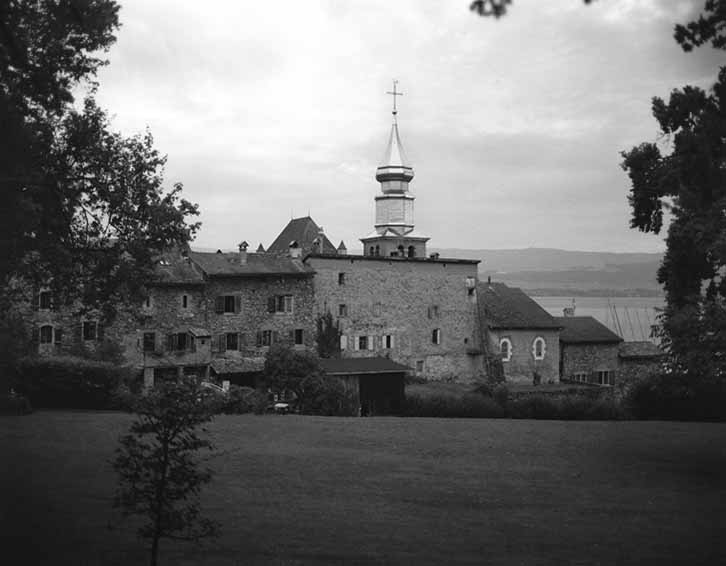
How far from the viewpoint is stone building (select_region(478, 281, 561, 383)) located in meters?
57.8

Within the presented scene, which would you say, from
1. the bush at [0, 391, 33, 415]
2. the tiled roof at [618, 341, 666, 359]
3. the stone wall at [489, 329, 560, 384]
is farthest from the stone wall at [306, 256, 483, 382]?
the bush at [0, 391, 33, 415]

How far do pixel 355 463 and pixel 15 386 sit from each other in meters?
15.1

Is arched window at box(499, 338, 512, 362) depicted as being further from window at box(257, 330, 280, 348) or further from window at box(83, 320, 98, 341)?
window at box(83, 320, 98, 341)

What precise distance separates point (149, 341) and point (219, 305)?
15.1 ft

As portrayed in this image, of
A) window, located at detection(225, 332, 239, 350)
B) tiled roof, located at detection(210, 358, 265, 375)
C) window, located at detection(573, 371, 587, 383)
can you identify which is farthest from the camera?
window, located at detection(573, 371, 587, 383)

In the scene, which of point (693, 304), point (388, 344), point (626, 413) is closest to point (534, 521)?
point (693, 304)

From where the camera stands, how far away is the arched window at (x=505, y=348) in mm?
57969

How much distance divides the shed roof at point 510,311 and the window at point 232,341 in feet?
54.8

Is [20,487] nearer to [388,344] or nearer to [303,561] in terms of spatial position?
[303,561]

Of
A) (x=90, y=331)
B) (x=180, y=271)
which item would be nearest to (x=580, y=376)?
(x=180, y=271)

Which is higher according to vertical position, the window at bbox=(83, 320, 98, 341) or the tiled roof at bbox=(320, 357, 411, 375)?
the window at bbox=(83, 320, 98, 341)

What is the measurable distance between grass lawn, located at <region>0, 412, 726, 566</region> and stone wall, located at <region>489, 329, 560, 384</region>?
27035 millimetres

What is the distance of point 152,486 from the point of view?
1275 centimetres

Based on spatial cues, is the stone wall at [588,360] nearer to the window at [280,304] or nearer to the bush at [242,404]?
the window at [280,304]
